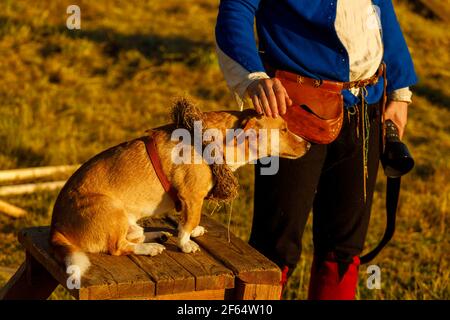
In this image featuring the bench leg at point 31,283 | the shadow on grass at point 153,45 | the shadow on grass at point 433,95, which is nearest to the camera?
the bench leg at point 31,283

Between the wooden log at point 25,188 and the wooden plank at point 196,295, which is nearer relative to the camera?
the wooden plank at point 196,295

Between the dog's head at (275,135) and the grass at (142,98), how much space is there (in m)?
1.94

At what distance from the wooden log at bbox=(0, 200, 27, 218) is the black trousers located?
2596mm

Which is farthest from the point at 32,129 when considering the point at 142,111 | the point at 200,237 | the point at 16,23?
the point at 200,237

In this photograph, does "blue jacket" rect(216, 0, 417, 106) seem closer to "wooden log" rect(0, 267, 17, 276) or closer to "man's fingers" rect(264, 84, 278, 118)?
"man's fingers" rect(264, 84, 278, 118)

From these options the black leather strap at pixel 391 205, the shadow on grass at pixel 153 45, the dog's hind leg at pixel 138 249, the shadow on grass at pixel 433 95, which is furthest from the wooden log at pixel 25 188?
the shadow on grass at pixel 433 95

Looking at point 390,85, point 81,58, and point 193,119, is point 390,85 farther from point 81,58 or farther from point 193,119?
point 81,58

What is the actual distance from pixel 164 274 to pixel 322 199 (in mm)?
995

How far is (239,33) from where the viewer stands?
2975 millimetres

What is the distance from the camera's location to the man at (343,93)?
3.03 metres

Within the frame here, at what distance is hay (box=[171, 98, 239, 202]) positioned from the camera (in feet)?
9.30

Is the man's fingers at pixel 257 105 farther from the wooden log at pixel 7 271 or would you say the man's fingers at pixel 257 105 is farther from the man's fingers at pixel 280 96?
the wooden log at pixel 7 271

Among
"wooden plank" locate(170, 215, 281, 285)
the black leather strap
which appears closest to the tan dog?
"wooden plank" locate(170, 215, 281, 285)
